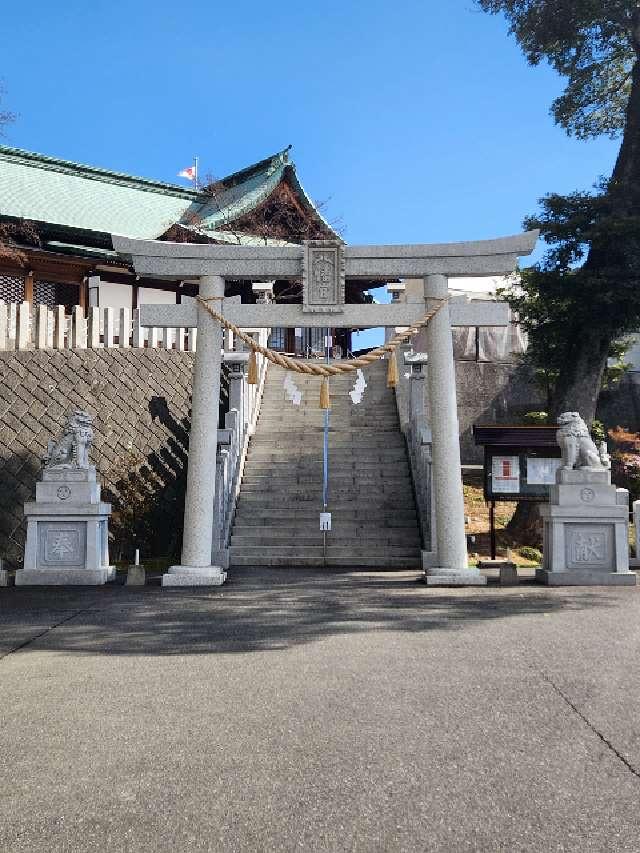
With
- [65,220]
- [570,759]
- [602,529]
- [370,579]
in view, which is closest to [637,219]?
[602,529]

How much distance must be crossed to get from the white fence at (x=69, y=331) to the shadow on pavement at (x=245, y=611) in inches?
218

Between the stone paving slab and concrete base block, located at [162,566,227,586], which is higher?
concrete base block, located at [162,566,227,586]

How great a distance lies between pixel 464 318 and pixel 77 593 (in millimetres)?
6394

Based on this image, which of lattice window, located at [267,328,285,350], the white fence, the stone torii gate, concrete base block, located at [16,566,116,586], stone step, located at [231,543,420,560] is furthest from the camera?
lattice window, located at [267,328,285,350]

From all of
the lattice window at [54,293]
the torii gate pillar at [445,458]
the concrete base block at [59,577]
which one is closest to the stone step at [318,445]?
the torii gate pillar at [445,458]

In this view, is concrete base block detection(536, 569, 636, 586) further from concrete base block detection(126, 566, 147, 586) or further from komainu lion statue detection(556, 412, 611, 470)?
concrete base block detection(126, 566, 147, 586)

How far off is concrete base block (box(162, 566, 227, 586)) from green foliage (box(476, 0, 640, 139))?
1288 centimetres

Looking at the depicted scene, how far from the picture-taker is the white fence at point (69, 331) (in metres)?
13.3

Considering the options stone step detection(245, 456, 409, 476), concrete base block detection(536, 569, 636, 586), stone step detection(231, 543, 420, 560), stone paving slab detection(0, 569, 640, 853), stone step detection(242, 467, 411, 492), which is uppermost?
stone step detection(245, 456, 409, 476)

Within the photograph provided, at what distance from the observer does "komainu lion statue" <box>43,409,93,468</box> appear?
395 inches

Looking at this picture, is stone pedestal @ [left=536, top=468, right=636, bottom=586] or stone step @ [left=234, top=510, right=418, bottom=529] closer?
stone pedestal @ [left=536, top=468, right=636, bottom=586]

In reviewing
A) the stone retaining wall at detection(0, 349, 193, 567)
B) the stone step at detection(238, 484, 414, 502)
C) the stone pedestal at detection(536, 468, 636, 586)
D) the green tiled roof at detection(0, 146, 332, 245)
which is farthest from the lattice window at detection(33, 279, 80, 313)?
the stone pedestal at detection(536, 468, 636, 586)

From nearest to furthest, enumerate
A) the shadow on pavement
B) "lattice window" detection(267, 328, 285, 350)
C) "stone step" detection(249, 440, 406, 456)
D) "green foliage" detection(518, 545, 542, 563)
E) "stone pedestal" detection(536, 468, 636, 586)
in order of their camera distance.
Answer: the shadow on pavement < "stone pedestal" detection(536, 468, 636, 586) < "green foliage" detection(518, 545, 542, 563) < "stone step" detection(249, 440, 406, 456) < "lattice window" detection(267, 328, 285, 350)

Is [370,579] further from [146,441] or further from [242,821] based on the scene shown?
[242,821]
